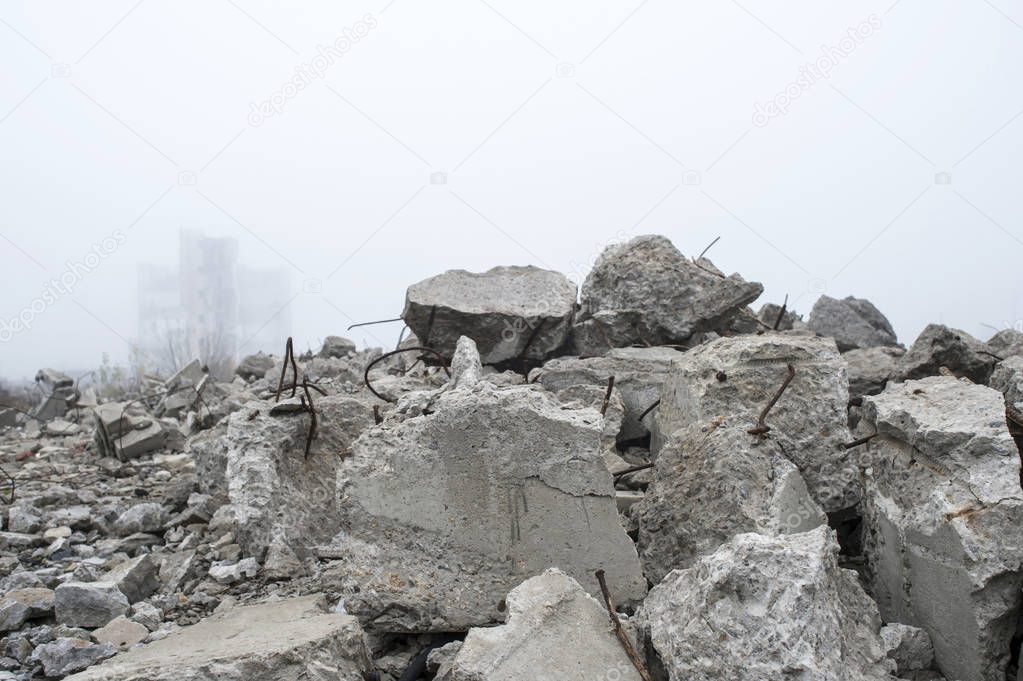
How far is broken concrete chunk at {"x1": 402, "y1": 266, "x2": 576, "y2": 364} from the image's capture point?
15.8ft

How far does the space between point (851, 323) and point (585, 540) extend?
459cm

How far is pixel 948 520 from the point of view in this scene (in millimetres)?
2301

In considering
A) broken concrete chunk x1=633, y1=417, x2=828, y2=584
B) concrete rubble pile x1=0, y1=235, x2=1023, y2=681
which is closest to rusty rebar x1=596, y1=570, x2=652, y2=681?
concrete rubble pile x1=0, y1=235, x2=1023, y2=681

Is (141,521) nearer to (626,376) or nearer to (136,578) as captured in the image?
(136,578)

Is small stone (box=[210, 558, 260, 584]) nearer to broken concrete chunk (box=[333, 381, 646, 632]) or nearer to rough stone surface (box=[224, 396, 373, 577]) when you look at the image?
rough stone surface (box=[224, 396, 373, 577])

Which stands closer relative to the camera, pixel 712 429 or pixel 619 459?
pixel 712 429

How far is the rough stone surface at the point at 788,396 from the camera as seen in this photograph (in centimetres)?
302

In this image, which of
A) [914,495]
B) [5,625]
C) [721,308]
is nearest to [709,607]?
[914,495]

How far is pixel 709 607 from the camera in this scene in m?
1.91

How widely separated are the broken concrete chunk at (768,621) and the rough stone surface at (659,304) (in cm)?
301

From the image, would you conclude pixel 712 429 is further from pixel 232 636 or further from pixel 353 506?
pixel 232 636

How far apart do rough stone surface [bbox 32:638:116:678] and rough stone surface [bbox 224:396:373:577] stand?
2.16ft

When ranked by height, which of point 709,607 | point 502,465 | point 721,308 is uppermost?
point 721,308

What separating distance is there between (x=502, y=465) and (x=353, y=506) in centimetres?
50
